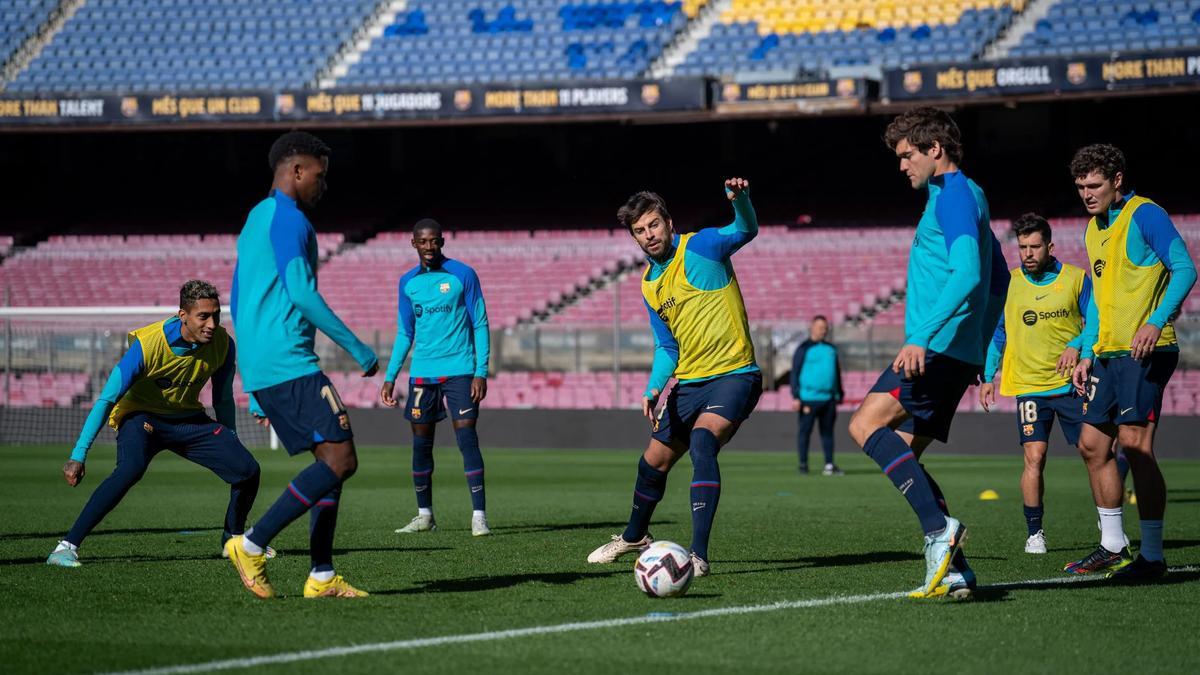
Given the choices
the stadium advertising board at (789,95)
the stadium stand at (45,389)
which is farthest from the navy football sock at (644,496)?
the stadium advertising board at (789,95)

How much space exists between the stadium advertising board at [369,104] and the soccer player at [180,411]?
74.0 feet

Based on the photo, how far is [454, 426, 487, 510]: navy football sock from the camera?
10.6m

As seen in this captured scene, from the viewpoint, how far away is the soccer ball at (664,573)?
6.77 metres

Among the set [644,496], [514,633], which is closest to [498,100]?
[644,496]

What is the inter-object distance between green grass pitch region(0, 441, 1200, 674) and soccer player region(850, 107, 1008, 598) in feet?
1.28

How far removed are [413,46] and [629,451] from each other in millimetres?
14302

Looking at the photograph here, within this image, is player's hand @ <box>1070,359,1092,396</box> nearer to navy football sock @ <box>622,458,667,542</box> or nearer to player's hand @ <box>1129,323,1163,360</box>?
player's hand @ <box>1129,323,1163,360</box>

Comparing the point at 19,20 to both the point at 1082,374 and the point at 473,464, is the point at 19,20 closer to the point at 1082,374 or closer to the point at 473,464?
the point at 473,464

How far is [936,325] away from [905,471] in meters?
0.65

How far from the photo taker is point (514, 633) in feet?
18.9

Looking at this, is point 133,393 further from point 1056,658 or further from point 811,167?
point 811,167

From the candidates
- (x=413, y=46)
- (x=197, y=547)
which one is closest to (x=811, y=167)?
(x=413, y=46)

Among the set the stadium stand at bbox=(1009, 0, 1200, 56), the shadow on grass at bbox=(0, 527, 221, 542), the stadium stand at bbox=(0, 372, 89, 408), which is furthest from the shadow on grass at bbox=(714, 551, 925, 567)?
the stadium stand at bbox=(1009, 0, 1200, 56)

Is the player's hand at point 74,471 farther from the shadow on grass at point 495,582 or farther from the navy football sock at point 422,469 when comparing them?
the navy football sock at point 422,469
